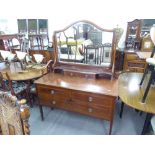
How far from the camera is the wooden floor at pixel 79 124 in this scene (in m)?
1.87

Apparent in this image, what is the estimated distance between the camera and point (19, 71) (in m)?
2.33

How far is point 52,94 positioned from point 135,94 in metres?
0.93

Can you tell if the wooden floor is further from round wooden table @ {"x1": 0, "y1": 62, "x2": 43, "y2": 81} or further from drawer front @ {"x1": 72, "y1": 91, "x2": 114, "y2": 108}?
round wooden table @ {"x1": 0, "y1": 62, "x2": 43, "y2": 81}

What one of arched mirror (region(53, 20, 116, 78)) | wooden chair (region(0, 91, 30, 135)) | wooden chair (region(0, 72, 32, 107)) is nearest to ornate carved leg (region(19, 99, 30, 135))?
wooden chair (region(0, 91, 30, 135))

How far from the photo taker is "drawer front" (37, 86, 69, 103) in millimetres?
1731

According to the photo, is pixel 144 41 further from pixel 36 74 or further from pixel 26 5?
pixel 26 5

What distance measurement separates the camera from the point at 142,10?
0.32 meters

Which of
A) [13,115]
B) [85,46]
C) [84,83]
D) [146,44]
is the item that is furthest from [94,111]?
[146,44]

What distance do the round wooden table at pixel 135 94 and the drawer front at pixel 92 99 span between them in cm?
14

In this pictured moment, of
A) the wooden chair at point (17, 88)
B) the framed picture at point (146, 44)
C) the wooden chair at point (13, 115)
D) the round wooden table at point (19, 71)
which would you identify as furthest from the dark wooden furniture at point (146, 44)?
the wooden chair at point (13, 115)

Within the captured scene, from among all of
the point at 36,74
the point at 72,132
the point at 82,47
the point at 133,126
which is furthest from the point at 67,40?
the point at 133,126

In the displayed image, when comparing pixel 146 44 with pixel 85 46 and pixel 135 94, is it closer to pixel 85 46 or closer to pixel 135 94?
pixel 85 46

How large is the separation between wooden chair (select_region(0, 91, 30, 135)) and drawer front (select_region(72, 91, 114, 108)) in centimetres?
80
